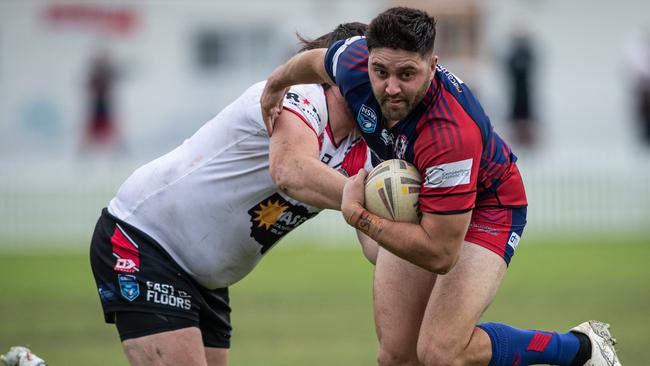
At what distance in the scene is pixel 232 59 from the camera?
30141 millimetres

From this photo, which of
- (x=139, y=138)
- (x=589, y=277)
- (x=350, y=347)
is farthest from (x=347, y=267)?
(x=139, y=138)

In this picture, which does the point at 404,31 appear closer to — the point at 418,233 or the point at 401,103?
the point at 401,103

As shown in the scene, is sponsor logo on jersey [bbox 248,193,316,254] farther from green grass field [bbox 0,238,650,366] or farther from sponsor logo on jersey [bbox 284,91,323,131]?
green grass field [bbox 0,238,650,366]

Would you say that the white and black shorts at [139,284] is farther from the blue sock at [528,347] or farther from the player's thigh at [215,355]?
the blue sock at [528,347]

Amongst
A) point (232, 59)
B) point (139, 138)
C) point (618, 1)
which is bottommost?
point (139, 138)

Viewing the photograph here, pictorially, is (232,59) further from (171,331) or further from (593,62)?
(171,331)

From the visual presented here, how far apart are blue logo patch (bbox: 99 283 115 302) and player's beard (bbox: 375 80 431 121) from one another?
6.07 feet

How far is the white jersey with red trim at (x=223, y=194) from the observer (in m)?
6.38

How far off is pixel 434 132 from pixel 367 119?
0.46 metres

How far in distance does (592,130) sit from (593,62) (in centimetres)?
195

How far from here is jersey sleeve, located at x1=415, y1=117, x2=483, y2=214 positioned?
18.9 ft

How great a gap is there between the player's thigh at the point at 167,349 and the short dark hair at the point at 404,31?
188 centimetres

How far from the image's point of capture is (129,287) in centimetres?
638

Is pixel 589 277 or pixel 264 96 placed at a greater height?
pixel 264 96
